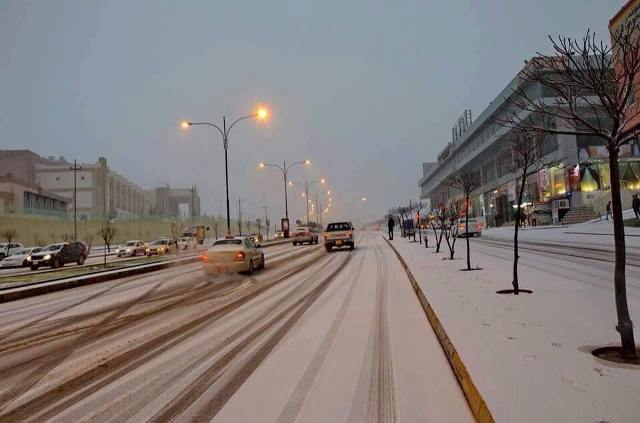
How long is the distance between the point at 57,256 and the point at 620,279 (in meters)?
33.5

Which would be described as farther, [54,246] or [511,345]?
[54,246]

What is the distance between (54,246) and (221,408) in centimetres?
3314

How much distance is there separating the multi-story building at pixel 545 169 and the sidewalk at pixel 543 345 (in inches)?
925

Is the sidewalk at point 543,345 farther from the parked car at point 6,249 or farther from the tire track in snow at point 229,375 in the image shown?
the parked car at point 6,249

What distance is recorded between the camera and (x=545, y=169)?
57031 millimetres

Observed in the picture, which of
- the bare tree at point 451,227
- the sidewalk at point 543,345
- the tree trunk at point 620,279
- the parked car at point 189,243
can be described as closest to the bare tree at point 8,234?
the parked car at point 189,243

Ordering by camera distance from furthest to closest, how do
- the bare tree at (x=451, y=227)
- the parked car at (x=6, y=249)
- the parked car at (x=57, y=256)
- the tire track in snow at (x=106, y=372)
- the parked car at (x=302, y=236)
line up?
the parked car at (x=302, y=236) → the parked car at (x=6, y=249) → the parked car at (x=57, y=256) → the bare tree at (x=451, y=227) → the tire track in snow at (x=106, y=372)

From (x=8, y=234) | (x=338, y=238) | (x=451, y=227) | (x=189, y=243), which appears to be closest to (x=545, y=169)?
(x=338, y=238)

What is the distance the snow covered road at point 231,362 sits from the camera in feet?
15.0

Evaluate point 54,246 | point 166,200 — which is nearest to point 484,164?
point 54,246

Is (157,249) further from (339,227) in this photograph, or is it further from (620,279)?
(620,279)

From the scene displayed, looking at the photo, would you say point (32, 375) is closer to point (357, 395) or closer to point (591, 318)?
point (357, 395)

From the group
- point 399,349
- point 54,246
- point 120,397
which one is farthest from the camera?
point 54,246

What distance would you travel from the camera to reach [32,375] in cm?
606
